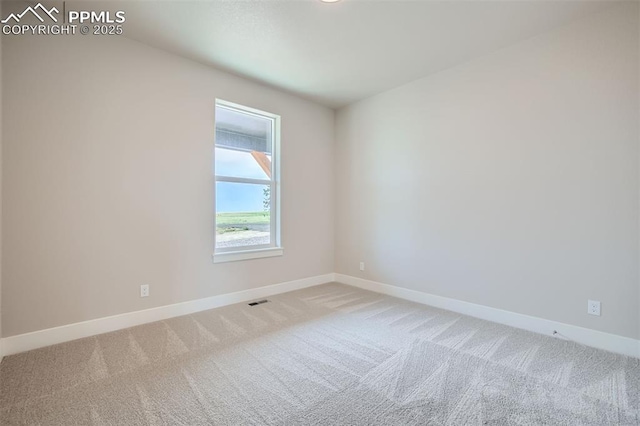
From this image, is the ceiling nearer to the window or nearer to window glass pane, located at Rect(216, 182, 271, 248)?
the window

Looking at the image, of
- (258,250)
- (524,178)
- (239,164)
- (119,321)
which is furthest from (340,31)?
(119,321)

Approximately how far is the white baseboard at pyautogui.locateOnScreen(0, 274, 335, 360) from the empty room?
18mm

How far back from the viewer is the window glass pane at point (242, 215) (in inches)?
139

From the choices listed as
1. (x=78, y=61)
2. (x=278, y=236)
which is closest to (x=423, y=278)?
(x=278, y=236)

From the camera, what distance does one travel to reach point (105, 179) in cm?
264

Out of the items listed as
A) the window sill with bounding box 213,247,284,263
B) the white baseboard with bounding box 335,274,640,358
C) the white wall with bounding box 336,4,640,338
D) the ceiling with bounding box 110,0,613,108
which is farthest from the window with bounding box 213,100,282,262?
the white baseboard with bounding box 335,274,640,358

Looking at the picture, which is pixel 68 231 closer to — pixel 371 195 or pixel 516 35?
pixel 371 195

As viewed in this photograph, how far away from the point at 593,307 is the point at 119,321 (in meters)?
4.15

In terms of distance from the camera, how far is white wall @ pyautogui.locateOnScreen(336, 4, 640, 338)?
231 centimetres

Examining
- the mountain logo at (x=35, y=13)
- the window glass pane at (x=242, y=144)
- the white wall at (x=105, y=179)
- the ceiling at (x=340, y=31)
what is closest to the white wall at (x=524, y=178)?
the ceiling at (x=340, y=31)

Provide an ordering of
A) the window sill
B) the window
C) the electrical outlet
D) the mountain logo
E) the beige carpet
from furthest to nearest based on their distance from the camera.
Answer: the window < the window sill < the electrical outlet < the mountain logo < the beige carpet

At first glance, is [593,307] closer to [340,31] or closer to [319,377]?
[319,377]

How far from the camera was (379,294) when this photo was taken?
3.92 metres

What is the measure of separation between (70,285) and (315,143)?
128 inches
